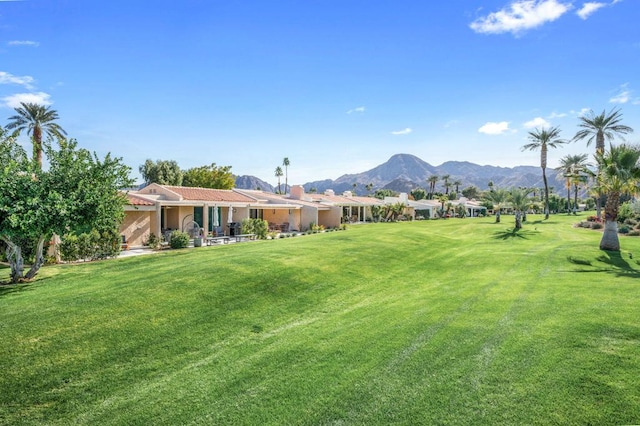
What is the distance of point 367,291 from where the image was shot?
13.0 metres

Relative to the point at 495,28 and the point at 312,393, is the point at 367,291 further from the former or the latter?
the point at 495,28

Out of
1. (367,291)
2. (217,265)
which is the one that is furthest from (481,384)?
(217,265)

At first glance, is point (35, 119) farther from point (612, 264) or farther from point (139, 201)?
point (612, 264)

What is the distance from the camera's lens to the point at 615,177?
21125 millimetres

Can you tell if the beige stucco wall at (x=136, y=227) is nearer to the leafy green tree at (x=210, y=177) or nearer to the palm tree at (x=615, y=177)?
the palm tree at (x=615, y=177)

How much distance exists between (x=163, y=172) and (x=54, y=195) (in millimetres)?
56215

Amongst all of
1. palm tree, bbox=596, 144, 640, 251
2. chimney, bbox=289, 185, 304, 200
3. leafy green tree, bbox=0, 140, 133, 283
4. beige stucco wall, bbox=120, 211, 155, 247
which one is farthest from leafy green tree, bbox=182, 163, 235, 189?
palm tree, bbox=596, 144, 640, 251

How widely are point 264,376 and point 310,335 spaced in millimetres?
2147

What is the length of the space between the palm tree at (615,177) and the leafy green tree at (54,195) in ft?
85.3

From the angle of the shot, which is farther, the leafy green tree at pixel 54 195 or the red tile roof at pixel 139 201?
the red tile roof at pixel 139 201

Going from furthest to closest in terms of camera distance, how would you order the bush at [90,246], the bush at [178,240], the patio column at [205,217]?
the patio column at [205,217] < the bush at [178,240] < the bush at [90,246]

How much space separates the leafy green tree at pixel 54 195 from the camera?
1106 cm

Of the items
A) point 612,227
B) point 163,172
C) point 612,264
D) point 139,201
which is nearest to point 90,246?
point 139,201

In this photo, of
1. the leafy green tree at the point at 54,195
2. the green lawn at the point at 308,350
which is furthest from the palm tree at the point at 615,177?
the leafy green tree at the point at 54,195
